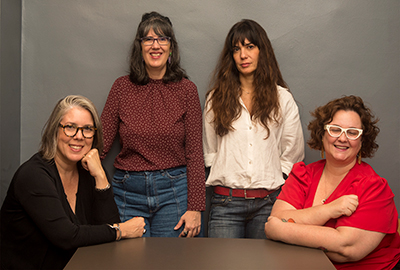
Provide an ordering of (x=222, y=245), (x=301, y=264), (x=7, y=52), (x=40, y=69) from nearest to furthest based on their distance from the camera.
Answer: (x=301, y=264)
(x=222, y=245)
(x=7, y=52)
(x=40, y=69)

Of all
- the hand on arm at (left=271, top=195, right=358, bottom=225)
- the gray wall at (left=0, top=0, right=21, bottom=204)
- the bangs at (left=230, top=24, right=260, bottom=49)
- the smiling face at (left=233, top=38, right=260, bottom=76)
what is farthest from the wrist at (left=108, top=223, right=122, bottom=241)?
the bangs at (left=230, top=24, right=260, bottom=49)

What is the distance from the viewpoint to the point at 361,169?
1993mm

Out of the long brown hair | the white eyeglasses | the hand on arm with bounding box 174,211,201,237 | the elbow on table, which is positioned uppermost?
the long brown hair

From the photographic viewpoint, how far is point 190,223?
2.47 meters

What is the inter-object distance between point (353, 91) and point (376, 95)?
18cm

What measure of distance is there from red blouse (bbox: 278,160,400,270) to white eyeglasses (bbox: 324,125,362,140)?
18 centimetres

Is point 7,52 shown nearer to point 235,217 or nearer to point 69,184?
point 69,184

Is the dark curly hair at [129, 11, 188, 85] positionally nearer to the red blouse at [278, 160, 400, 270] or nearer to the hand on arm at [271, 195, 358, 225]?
the red blouse at [278, 160, 400, 270]

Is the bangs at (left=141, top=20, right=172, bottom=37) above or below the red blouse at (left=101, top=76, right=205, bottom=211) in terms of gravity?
above

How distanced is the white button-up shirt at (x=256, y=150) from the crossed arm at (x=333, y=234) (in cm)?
66

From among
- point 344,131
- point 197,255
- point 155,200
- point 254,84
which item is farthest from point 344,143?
point 155,200

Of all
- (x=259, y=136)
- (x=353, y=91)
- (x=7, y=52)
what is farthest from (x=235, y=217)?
(x=7, y=52)

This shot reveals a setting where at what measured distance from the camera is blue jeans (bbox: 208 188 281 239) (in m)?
2.46

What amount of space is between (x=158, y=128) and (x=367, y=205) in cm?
135
